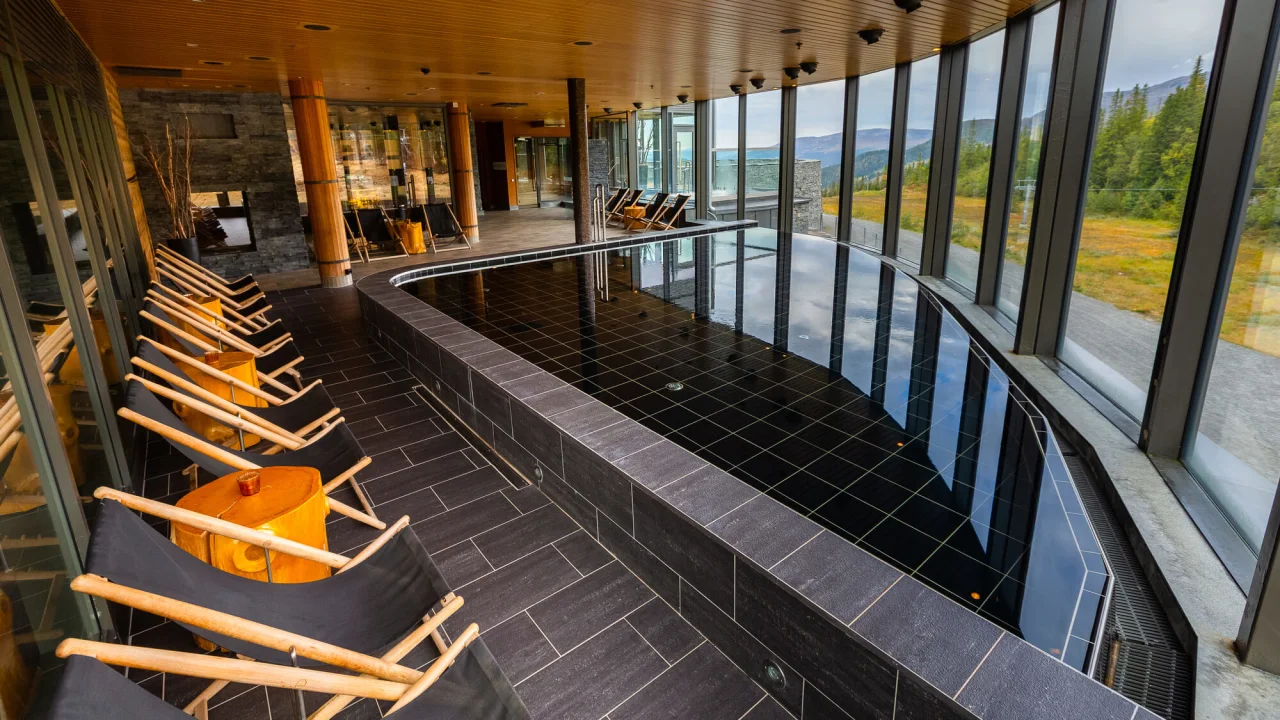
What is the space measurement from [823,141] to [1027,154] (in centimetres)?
511

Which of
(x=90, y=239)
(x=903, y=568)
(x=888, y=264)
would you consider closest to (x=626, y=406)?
(x=903, y=568)

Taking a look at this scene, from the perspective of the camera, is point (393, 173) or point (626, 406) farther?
point (393, 173)

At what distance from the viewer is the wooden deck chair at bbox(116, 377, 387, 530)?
2607 millimetres

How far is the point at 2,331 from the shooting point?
1.81m

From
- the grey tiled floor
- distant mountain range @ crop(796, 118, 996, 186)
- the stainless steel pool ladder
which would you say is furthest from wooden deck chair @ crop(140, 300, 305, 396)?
distant mountain range @ crop(796, 118, 996, 186)

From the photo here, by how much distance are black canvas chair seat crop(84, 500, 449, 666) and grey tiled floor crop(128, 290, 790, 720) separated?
35cm

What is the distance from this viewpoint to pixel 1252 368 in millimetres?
2902

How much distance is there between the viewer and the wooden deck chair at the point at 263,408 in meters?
3.10

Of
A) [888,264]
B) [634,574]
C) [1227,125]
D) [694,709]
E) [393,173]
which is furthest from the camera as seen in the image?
[393,173]

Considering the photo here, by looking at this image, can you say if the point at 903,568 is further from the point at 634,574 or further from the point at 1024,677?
the point at 634,574

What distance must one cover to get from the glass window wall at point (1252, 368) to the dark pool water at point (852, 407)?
62 centimetres

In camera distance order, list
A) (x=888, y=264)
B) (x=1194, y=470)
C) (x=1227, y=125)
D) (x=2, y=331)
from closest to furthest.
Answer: (x=2, y=331)
(x=1227, y=125)
(x=1194, y=470)
(x=888, y=264)

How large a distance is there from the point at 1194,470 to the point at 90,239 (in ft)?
19.6

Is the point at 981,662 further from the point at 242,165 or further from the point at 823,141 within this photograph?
the point at 242,165
